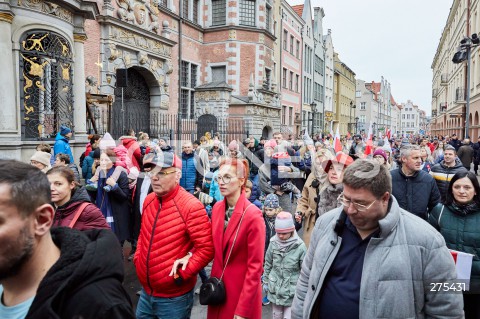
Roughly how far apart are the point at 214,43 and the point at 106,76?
401 inches

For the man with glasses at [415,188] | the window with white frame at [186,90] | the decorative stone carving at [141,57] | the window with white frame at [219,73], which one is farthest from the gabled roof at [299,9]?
the man with glasses at [415,188]

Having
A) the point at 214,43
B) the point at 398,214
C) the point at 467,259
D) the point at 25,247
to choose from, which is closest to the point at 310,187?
the point at 467,259

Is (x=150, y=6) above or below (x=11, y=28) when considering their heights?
above

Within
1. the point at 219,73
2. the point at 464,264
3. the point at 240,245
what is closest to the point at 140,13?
the point at 219,73

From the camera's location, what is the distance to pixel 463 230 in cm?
353

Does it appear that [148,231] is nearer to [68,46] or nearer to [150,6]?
[68,46]

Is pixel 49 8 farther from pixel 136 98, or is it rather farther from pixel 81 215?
pixel 136 98

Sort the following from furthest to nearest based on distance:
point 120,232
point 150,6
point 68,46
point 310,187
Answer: point 150,6 → point 68,46 → point 120,232 → point 310,187

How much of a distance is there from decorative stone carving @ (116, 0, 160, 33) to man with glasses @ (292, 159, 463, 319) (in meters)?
16.1

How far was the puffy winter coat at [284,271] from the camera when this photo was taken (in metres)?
4.01

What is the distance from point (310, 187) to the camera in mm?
5348

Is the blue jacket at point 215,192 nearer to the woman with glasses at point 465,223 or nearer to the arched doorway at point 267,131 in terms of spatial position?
the woman with glasses at point 465,223

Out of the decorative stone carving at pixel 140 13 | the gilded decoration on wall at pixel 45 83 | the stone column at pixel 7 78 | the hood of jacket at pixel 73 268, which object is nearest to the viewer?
the hood of jacket at pixel 73 268

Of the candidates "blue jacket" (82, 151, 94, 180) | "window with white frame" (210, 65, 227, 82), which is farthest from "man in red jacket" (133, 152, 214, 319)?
"window with white frame" (210, 65, 227, 82)
